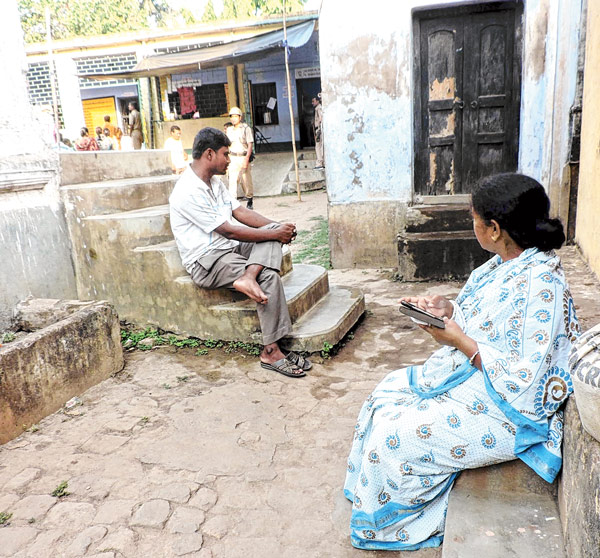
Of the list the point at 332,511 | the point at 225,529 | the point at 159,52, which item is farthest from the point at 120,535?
the point at 159,52

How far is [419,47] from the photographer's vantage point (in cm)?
568

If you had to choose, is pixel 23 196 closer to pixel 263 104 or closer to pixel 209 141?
pixel 209 141

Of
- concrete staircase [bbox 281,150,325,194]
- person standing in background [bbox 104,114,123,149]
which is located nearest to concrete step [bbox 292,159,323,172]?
concrete staircase [bbox 281,150,325,194]

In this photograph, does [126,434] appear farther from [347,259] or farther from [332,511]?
[347,259]

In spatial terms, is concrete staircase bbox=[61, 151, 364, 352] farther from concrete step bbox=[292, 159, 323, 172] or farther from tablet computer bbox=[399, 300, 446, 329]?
concrete step bbox=[292, 159, 323, 172]

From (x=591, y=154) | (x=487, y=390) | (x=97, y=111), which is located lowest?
(x=487, y=390)

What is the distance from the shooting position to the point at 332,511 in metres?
2.17

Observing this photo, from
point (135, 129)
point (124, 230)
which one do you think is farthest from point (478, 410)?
point (135, 129)

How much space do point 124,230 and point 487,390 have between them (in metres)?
3.21

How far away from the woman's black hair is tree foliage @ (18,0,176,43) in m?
25.7

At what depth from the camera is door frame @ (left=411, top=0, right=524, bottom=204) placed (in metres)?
5.41

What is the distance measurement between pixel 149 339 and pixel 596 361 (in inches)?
136

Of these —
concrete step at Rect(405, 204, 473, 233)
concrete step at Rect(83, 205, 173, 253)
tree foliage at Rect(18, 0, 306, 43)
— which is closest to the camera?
concrete step at Rect(83, 205, 173, 253)

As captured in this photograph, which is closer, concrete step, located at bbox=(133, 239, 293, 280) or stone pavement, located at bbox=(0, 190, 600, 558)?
stone pavement, located at bbox=(0, 190, 600, 558)
